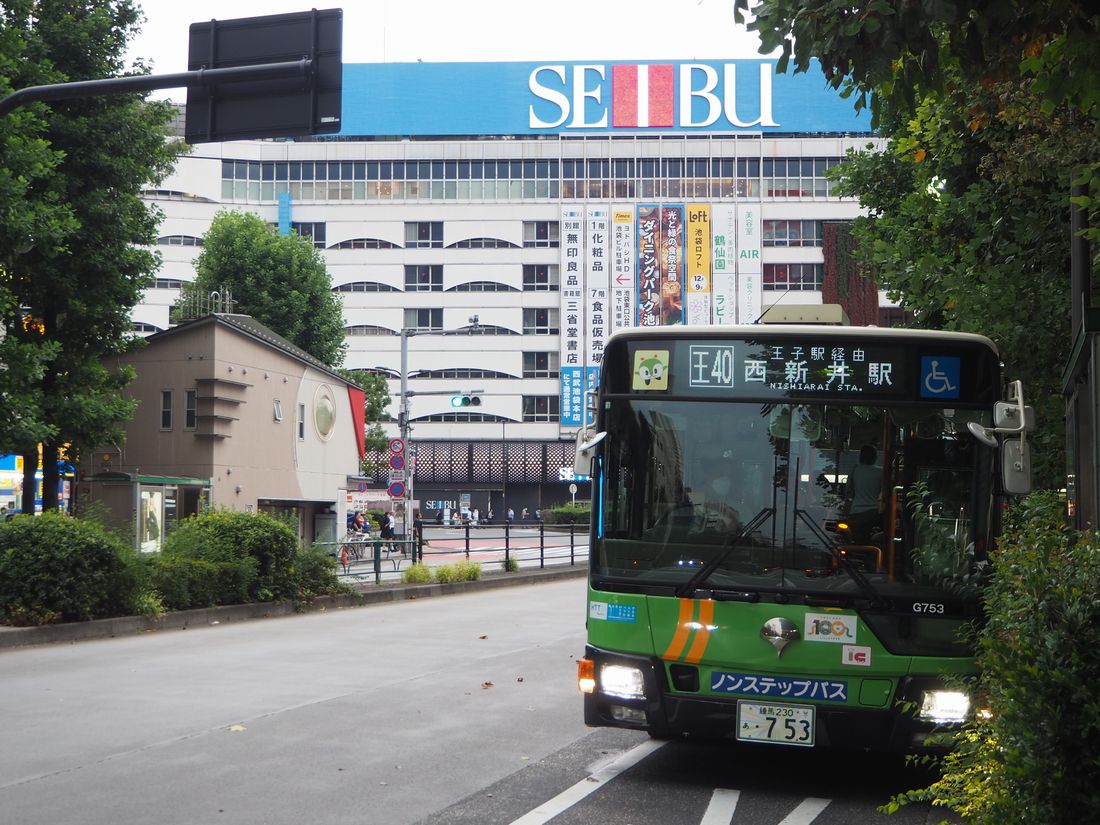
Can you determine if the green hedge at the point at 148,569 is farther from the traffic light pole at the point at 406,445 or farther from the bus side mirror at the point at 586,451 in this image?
the traffic light pole at the point at 406,445

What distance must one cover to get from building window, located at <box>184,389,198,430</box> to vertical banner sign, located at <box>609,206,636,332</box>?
46.9 m

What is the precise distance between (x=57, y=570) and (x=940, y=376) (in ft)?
39.4

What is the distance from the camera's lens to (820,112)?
80688mm

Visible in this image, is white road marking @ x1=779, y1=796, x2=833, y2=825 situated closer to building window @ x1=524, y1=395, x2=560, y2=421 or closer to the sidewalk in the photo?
the sidewalk

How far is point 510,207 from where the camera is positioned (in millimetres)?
80438

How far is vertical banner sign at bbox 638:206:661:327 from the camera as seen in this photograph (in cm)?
7475

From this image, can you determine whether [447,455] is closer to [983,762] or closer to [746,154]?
[746,154]

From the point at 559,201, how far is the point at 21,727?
7229 centimetres

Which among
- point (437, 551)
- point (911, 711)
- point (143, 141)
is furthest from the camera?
point (437, 551)

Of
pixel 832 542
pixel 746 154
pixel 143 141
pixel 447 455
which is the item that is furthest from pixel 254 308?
pixel 832 542

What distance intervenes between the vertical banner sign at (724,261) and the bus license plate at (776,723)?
68.9 m

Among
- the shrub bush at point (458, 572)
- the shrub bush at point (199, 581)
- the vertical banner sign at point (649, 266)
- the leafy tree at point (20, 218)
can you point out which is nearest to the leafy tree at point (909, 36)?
the shrub bush at point (199, 581)

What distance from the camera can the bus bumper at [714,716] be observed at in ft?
23.3

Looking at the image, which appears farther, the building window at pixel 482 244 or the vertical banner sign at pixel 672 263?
the building window at pixel 482 244
